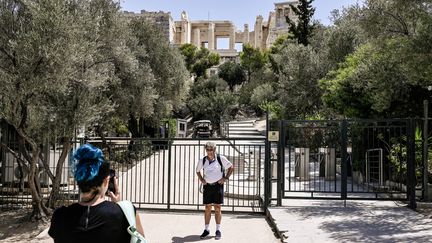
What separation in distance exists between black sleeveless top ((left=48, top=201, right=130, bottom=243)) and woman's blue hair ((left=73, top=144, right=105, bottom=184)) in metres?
0.17

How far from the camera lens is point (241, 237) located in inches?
314

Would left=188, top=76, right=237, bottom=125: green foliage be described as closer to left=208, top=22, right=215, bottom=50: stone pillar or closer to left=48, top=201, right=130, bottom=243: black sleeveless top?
left=48, top=201, right=130, bottom=243: black sleeveless top

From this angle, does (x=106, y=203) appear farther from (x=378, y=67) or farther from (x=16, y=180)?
(x=16, y=180)

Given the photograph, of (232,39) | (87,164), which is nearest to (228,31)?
(232,39)

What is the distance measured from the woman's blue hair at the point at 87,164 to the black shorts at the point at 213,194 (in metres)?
5.09

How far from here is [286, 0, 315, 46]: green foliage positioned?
3438 centimetres

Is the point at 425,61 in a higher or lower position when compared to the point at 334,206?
higher

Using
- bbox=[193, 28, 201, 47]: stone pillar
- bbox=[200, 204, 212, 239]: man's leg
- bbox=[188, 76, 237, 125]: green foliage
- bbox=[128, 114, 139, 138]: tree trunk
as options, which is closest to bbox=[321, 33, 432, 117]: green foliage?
bbox=[200, 204, 212, 239]: man's leg

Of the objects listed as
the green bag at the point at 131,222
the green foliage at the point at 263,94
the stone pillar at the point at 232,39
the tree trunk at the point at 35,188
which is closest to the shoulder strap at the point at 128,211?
the green bag at the point at 131,222

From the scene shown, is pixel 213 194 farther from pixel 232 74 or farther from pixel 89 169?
pixel 232 74

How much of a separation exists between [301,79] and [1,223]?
18917 millimetres

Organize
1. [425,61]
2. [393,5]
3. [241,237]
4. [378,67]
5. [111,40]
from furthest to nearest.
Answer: [111,40] → [378,67] → [393,5] → [425,61] → [241,237]

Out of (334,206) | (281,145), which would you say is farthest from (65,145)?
(334,206)

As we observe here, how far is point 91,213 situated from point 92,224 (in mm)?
64
